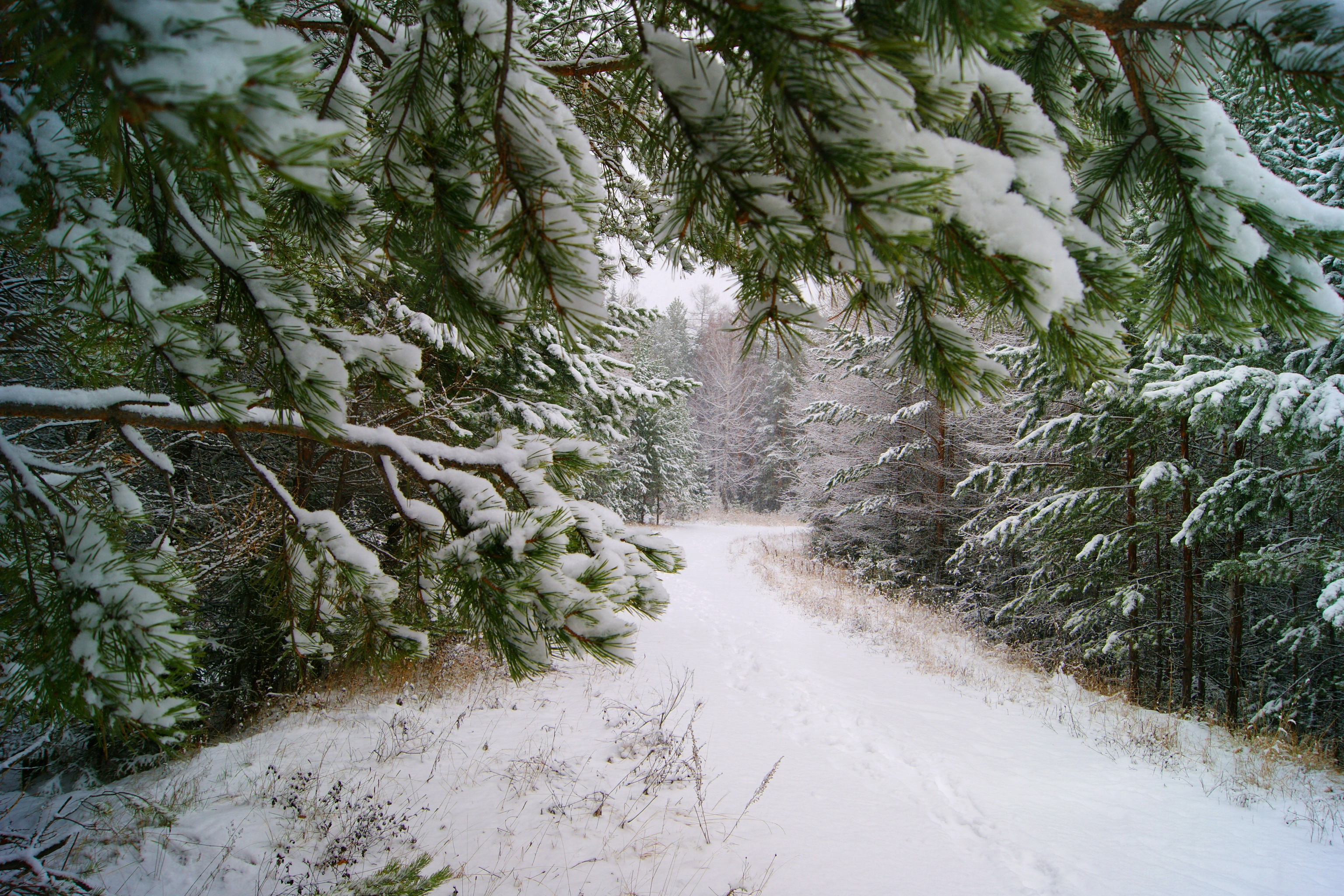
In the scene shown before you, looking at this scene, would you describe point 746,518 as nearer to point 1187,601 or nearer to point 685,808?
point 1187,601

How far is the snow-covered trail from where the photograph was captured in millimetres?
3197

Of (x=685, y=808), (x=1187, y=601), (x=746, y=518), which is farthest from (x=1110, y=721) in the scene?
(x=746, y=518)

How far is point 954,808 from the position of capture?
12.9 feet

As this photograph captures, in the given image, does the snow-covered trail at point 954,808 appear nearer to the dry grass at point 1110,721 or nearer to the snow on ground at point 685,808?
the snow on ground at point 685,808

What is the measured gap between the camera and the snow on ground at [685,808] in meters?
3.00

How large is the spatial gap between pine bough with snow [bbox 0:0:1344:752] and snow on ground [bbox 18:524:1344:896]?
6.92ft

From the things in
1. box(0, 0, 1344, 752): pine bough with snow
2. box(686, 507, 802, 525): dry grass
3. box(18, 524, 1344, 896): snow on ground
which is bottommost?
box(686, 507, 802, 525): dry grass

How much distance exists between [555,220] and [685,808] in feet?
12.5

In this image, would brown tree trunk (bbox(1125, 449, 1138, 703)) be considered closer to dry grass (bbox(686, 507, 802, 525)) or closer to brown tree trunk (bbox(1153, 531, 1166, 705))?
brown tree trunk (bbox(1153, 531, 1166, 705))

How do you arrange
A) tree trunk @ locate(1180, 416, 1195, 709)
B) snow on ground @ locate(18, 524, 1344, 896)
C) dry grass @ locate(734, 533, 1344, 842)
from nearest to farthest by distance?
snow on ground @ locate(18, 524, 1344, 896) → dry grass @ locate(734, 533, 1344, 842) → tree trunk @ locate(1180, 416, 1195, 709)

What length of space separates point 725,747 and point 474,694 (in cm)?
251

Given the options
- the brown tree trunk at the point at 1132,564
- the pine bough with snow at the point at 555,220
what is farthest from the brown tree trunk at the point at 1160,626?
the pine bough with snow at the point at 555,220

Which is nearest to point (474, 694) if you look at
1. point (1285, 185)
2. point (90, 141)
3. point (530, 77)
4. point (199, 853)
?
point (199, 853)

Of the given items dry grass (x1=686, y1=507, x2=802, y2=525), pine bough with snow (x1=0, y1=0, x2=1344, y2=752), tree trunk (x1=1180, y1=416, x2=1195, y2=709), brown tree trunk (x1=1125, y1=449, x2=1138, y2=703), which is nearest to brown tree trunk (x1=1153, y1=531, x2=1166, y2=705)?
brown tree trunk (x1=1125, y1=449, x2=1138, y2=703)
